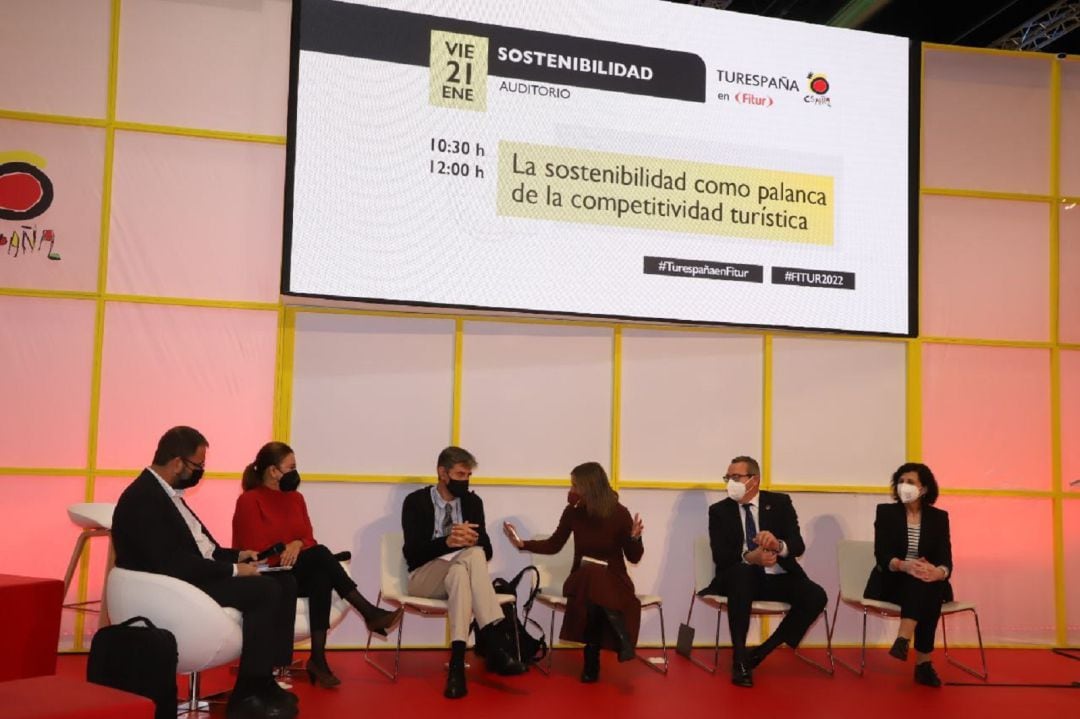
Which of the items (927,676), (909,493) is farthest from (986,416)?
(927,676)

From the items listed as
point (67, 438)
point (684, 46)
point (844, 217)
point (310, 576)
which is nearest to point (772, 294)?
point (844, 217)

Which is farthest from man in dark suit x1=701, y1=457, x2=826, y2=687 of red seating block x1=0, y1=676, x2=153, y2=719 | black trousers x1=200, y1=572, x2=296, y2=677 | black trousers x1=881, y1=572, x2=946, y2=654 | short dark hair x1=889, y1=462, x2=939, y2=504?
red seating block x1=0, y1=676, x2=153, y2=719

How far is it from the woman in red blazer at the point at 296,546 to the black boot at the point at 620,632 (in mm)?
1070

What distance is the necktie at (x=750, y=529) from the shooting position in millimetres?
6070

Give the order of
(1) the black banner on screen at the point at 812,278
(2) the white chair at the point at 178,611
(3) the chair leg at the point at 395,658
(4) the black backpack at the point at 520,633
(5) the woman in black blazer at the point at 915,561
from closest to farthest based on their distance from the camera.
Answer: (2) the white chair at the point at 178,611
(3) the chair leg at the point at 395,658
(4) the black backpack at the point at 520,633
(5) the woman in black blazer at the point at 915,561
(1) the black banner on screen at the point at 812,278

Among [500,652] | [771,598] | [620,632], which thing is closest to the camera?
[620,632]

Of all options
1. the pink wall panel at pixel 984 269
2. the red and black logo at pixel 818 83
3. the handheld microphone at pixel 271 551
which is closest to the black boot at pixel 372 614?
the handheld microphone at pixel 271 551

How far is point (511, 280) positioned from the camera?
6289mm

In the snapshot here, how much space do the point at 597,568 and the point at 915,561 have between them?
182cm

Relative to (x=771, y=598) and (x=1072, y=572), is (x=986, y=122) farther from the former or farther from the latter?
(x=771, y=598)

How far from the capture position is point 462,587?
5.27 metres

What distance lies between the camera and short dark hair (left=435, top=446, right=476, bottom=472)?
564 cm

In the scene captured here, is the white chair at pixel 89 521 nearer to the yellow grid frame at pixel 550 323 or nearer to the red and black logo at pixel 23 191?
the yellow grid frame at pixel 550 323

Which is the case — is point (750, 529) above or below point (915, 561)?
above
